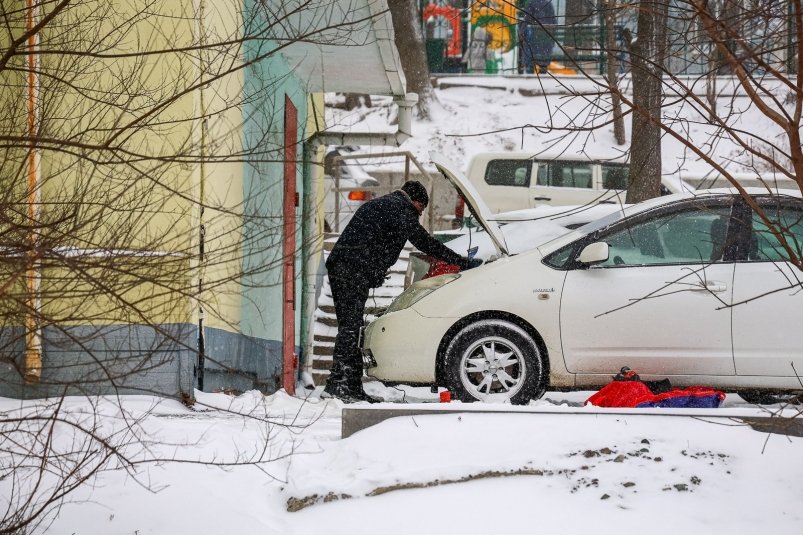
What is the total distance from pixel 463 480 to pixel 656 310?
104 inches

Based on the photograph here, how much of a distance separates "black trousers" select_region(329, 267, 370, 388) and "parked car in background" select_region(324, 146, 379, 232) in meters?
6.08

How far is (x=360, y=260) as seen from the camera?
858 cm

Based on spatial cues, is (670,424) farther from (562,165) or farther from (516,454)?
(562,165)

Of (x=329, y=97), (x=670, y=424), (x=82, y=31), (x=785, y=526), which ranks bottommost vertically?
(x=785, y=526)

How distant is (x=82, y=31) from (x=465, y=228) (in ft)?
23.6

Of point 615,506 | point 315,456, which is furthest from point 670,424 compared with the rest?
point 315,456

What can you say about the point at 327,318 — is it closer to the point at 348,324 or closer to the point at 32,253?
the point at 348,324

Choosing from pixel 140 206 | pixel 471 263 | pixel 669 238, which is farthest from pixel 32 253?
pixel 669 238

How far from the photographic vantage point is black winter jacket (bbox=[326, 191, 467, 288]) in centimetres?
854

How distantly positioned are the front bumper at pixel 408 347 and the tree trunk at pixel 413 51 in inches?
753

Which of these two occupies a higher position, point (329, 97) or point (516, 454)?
point (329, 97)

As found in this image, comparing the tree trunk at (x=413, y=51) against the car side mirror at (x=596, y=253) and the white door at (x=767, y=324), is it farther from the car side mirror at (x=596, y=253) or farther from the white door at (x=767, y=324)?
the white door at (x=767, y=324)

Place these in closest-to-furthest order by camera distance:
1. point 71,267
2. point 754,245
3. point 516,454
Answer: point 71,267, point 516,454, point 754,245

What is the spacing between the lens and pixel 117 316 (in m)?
5.23
